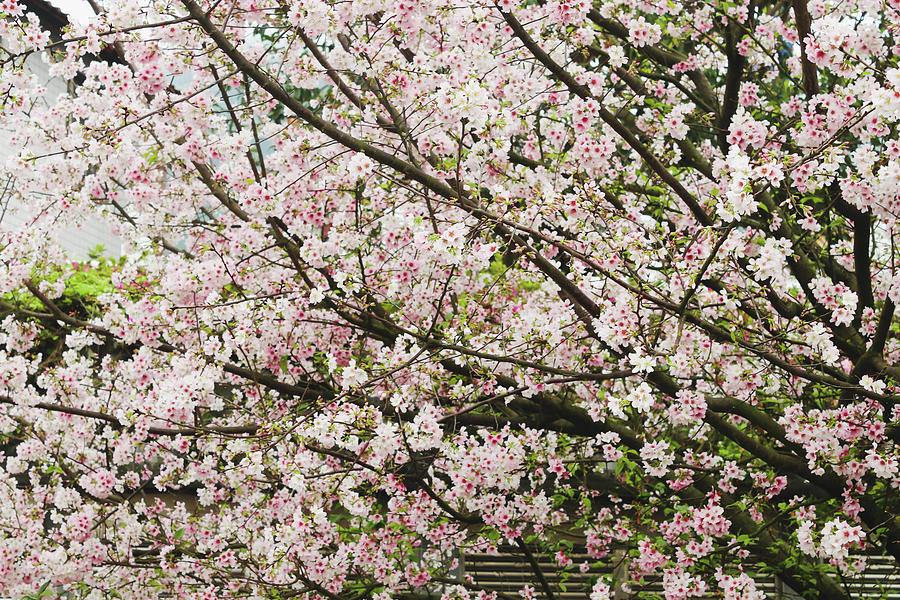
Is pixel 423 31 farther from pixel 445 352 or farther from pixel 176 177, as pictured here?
pixel 176 177

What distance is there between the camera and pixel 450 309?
6.20 m

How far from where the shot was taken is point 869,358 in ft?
12.5

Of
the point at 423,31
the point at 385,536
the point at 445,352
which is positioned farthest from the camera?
the point at 385,536

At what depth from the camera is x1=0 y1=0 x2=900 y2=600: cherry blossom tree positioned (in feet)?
12.5

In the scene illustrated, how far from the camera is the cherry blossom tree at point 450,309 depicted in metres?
3.81

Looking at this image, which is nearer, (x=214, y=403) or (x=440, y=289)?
(x=440, y=289)

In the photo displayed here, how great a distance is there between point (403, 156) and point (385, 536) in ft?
8.17

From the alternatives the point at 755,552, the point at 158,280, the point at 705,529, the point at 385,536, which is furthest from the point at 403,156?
the point at 755,552

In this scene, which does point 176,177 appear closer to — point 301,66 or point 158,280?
point 158,280

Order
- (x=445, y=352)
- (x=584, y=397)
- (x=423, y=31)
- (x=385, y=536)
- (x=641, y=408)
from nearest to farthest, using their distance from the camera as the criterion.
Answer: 1. (x=641, y=408)
2. (x=445, y=352)
3. (x=423, y=31)
4. (x=385, y=536)
5. (x=584, y=397)

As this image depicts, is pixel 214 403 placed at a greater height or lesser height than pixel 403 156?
lesser

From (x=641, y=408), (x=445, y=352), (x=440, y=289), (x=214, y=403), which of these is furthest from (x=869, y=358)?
(x=214, y=403)

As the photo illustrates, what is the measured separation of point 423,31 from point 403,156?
2.99 feet

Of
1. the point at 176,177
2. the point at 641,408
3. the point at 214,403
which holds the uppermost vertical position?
the point at 176,177
